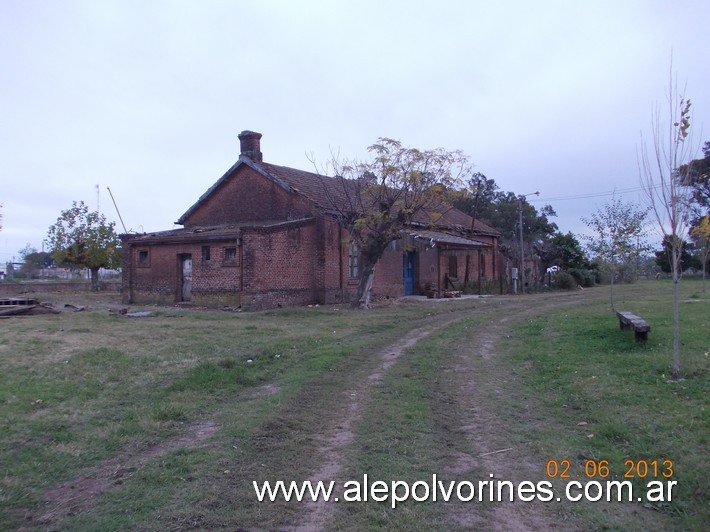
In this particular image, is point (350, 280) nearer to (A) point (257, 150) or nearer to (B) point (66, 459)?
(A) point (257, 150)

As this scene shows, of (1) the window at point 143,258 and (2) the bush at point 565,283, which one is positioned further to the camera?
(2) the bush at point 565,283

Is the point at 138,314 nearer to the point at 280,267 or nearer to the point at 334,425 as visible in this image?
the point at 280,267

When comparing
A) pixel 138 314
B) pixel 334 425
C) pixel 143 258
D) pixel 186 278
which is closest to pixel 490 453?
pixel 334 425

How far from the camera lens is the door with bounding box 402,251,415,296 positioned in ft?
96.3

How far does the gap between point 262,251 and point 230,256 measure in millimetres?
1498

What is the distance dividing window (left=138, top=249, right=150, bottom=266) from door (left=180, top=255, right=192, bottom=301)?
2102 mm

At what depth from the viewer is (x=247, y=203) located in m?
26.3

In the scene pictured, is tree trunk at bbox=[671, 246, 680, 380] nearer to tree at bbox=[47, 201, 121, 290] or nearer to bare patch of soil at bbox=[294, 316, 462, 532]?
bare patch of soil at bbox=[294, 316, 462, 532]

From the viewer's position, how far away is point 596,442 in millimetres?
5816

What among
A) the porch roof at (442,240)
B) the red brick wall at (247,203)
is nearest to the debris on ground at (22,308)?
the red brick wall at (247,203)

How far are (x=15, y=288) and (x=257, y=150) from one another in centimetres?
1873

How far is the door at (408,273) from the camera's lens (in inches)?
1156

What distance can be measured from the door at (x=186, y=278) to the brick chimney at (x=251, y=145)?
5.59 m

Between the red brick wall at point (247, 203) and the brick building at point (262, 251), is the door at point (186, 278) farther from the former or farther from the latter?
the red brick wall at point (247, 203)
